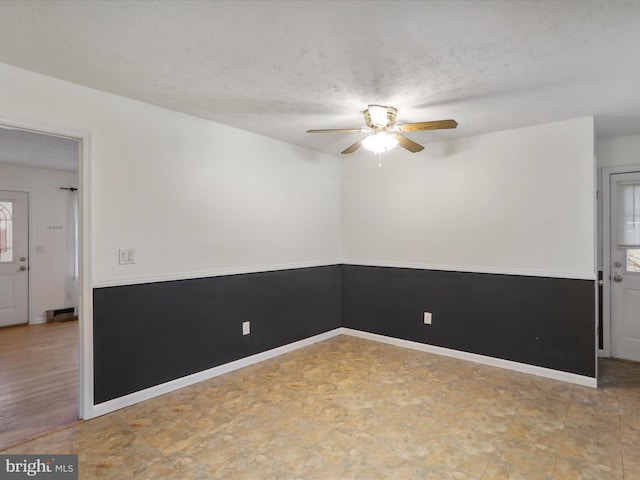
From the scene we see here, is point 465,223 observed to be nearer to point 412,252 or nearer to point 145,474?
point 412,252

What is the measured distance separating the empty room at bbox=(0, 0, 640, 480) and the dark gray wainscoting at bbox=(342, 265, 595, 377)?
25 mm

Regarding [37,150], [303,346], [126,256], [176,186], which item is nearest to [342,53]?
[176,186]

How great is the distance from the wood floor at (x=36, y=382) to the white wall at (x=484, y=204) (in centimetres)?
334

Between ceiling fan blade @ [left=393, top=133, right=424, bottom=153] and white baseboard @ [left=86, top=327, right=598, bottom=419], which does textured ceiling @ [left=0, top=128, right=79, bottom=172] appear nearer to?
white baseboard @ [left=86, top=327, right=598, bottom=419]

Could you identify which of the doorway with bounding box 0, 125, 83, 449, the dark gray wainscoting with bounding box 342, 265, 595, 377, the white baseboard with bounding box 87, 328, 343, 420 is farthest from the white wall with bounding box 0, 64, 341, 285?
the doorway with bounding box 0, 125, 83, 449

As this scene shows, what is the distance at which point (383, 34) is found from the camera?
1.88 m

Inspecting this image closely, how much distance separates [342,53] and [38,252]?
586cm

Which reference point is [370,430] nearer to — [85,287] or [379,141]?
[379,141]

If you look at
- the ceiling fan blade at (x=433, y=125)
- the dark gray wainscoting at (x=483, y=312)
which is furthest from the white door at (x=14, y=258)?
the ceiling fan blade at (x=433, y=125)

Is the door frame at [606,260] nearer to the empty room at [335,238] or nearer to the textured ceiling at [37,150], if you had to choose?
the empty room at [335,238]

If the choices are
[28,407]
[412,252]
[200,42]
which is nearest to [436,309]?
[412,252]

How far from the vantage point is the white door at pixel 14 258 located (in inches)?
207

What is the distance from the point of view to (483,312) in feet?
12.3

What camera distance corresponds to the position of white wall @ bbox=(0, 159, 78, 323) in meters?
5.44
